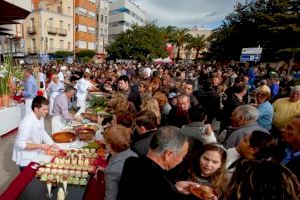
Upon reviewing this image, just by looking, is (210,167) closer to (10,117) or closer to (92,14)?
(10,117)

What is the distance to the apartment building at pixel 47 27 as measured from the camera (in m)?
43.9

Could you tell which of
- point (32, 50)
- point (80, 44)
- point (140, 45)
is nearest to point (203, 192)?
point (140, 45)

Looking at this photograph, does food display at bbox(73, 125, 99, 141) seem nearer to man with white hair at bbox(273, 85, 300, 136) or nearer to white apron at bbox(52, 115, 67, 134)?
white apron at bbox(52, 115, 67, 134)

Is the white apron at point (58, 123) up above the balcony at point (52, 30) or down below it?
below

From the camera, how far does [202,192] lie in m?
2.40

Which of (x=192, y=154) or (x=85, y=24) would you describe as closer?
(x=192, y=154)

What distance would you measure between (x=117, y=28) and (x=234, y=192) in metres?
69.7

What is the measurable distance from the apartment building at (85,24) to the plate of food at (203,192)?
165 ft

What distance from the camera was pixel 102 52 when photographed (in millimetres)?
57094

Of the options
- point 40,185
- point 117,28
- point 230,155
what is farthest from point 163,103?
point 117,28

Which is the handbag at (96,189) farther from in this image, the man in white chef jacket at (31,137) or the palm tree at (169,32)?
the palm tree at (169,32)

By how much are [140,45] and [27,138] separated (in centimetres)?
2995

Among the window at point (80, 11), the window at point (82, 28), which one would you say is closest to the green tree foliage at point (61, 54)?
the window at point (82, 28)

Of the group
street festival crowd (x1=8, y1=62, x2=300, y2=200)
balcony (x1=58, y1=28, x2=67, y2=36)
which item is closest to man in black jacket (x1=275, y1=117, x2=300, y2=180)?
street festival crowd (x1=8, y1=62, x2=300, y2=200)
